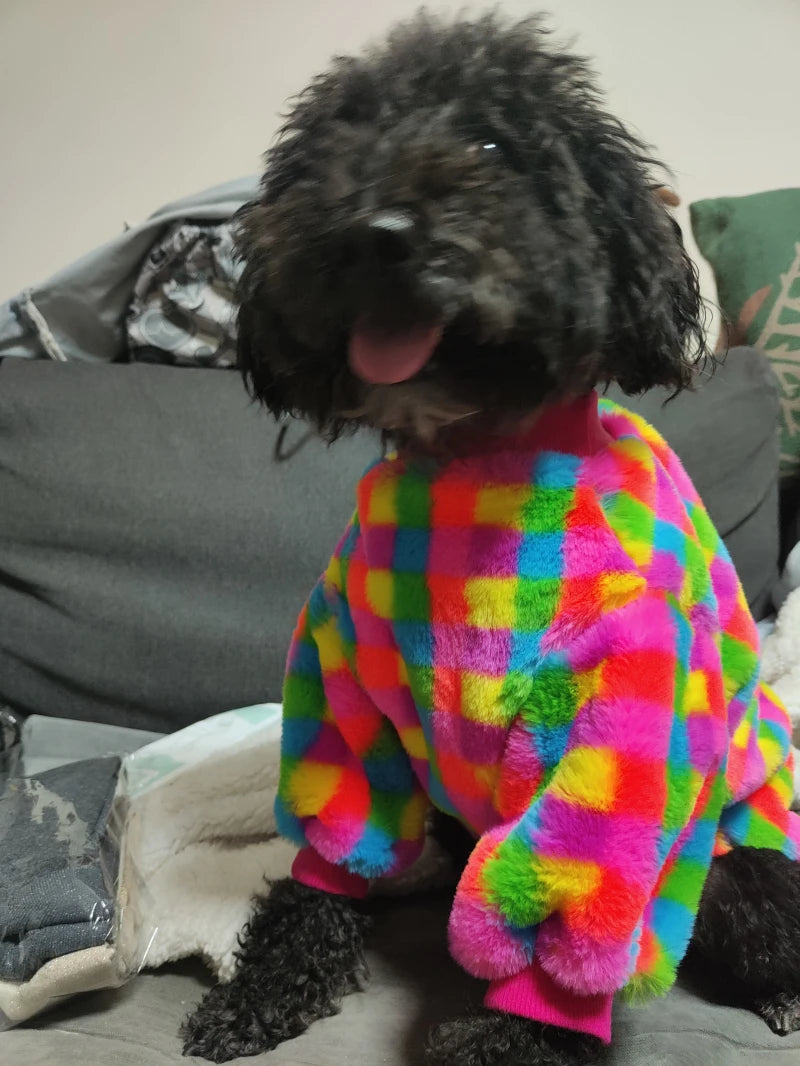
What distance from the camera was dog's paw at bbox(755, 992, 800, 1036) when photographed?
0.67 metres

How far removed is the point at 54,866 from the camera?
0.76m

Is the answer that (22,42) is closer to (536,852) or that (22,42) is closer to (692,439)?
(692,439)

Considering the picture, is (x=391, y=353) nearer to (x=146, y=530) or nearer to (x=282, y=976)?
(x=282, y=976)

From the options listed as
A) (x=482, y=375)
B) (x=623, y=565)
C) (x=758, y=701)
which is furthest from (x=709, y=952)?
(x=482, y=375)

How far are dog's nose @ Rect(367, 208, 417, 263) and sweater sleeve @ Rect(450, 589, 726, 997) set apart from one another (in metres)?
0.27

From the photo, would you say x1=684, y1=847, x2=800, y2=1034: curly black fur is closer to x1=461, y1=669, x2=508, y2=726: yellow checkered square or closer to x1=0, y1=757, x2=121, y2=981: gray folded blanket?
x1=461, y1=669, x2=508, y2=726: yellow checkered square

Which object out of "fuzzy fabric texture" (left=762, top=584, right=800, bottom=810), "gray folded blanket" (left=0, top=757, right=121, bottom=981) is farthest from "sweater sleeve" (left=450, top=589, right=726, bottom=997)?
"fuzzy fabric texture" (left=762, top=584, right=800, bottom=810)

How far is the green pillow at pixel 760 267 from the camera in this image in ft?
4.05

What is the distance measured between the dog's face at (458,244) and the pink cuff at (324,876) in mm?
418

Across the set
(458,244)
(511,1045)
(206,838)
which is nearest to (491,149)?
(458,244)

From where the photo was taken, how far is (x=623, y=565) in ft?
1.86

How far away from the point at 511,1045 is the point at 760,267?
1097mm

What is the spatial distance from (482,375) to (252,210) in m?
0.23

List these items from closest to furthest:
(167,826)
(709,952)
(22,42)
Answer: (709,952) < (167,826) < (22,42)
